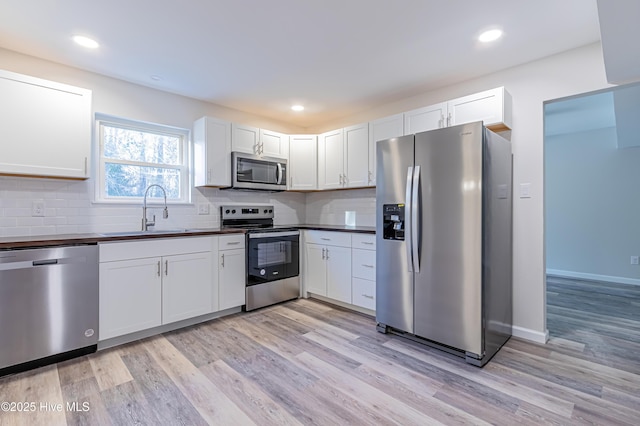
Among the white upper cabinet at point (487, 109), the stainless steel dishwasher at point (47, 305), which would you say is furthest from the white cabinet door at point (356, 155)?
the stainless steel dishwasher at point (47, 305)

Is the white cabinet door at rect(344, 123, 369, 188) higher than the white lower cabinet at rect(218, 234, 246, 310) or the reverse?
higher

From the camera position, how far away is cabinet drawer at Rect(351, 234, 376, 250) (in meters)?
3.21

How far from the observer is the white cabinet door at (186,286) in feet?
9.25

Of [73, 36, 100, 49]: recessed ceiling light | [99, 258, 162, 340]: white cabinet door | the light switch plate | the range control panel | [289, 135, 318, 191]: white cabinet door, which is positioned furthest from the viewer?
[289, 135, 318, 191]: white cabinet door

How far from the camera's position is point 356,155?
3.80 meters

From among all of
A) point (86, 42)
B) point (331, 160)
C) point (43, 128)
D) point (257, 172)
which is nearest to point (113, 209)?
point (43, 128)

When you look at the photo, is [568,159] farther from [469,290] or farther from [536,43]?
[469,290]

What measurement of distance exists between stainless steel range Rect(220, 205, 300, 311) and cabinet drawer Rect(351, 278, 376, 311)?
2.75 feet

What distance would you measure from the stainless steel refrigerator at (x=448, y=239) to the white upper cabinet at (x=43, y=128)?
8.73 ft

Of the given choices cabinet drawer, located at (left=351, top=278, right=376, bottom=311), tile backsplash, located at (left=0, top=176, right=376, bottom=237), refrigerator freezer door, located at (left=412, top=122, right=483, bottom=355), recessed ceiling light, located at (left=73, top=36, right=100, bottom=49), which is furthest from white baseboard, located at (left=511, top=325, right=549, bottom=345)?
recessed ceiling light, located at (left=73, top=36, right=100, bottom=49)

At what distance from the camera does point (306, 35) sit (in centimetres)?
234

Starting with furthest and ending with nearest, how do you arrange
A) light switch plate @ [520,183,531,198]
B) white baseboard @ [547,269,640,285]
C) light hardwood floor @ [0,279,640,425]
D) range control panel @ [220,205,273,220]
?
white baseboard @ [547,269,640,285], range control panel @ [220,205,273,220], light switch plate @ [520,183,531,198], light hardwood floor @ [0,279,640,425]

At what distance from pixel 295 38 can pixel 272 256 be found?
2277 mm

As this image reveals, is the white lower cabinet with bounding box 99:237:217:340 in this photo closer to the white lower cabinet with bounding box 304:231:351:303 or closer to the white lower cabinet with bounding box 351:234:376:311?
the white lower cabinet with bounding box 304:231:351:303
